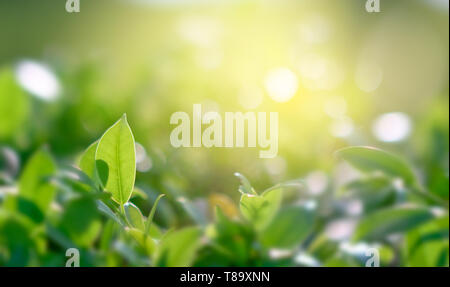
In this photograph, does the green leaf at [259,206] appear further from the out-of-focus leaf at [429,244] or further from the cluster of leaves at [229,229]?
the out-of-focus leaf at [429,244]

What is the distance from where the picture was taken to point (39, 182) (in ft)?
1.71

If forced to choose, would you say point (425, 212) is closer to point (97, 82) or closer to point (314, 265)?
point (314, 265)

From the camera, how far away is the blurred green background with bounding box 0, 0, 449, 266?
2.00 ft

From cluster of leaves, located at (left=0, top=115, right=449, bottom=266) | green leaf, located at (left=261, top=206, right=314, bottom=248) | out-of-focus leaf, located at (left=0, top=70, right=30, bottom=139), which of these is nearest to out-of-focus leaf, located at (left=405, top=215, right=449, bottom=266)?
cluster of leaves, located at (left=0, top=115, right=449, bottom=266)

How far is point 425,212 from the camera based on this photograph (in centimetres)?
51

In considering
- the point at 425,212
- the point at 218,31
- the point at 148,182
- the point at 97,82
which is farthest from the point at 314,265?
the point at 218,31

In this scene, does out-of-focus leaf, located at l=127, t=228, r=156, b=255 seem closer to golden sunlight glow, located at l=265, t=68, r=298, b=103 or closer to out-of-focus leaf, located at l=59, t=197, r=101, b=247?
out-of-focus leaf, located at l=59, t=197, r=101, b=247

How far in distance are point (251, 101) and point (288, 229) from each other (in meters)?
0.41

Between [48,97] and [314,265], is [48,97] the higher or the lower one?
the higher one

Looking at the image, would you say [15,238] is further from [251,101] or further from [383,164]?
[251,101]

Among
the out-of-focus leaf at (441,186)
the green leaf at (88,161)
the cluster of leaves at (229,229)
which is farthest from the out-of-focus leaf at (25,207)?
the out-of-focus leaf at (441,186)

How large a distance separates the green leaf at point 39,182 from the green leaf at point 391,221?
308mm

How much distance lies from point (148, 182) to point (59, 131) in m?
0.19

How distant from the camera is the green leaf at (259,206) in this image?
39cm
